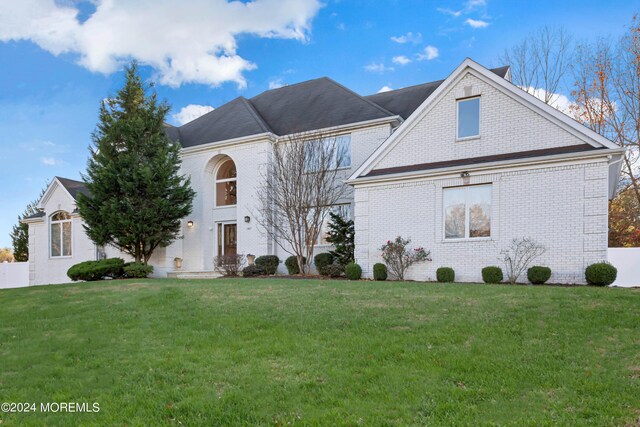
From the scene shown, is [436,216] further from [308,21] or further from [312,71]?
[312,71]

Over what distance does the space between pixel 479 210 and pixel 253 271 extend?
948 centimetres

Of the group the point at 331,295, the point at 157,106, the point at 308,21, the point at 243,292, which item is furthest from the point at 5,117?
the point at 331,295

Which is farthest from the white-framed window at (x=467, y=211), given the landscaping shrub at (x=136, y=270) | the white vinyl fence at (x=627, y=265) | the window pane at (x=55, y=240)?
the window pane at (x=55, y=240)

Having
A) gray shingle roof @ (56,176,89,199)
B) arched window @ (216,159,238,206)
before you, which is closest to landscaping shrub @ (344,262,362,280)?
arched window @ (216,159,238,206)

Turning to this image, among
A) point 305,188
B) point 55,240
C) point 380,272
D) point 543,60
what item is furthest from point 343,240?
point 543,60

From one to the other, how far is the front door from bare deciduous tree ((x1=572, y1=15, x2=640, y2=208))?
2066cm

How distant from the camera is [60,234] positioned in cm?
2183

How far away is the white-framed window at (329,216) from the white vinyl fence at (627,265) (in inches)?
379

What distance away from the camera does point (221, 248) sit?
19500 mm

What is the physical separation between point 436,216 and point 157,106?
45.8 feet

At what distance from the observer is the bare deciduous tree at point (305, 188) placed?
1558 cm

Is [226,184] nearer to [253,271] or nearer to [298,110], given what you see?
[298,110]

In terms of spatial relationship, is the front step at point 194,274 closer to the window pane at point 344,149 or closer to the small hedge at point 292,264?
the small hedge at point 292,264

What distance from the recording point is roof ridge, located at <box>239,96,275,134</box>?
733 inches
